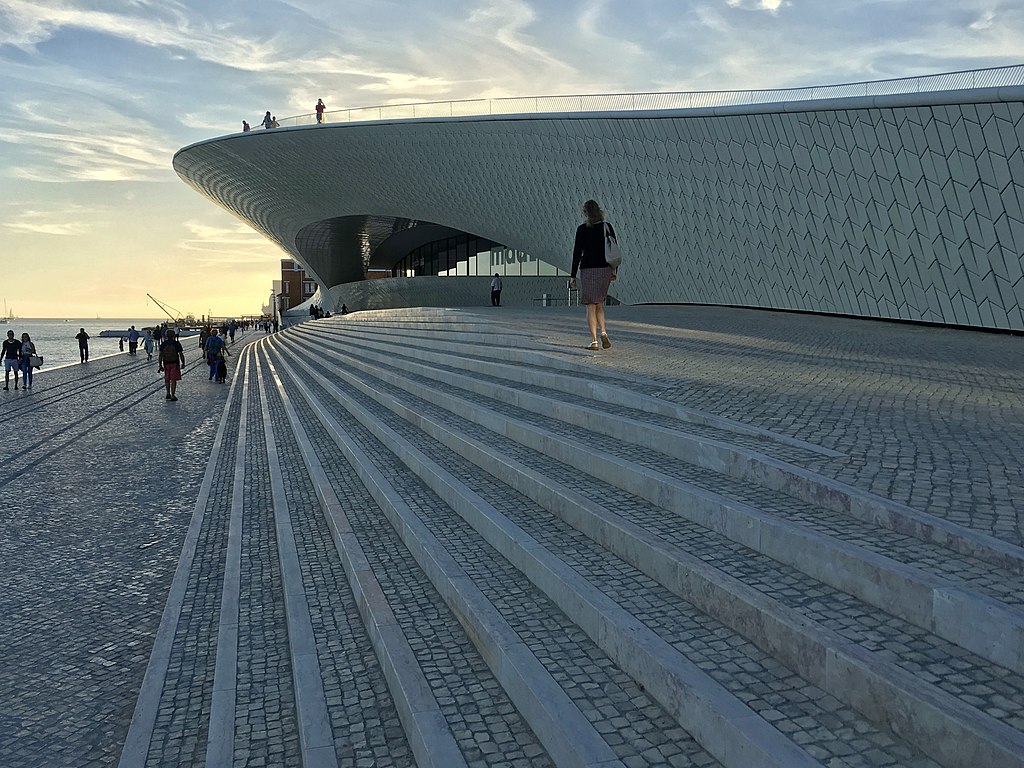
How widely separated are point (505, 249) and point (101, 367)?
1963cm

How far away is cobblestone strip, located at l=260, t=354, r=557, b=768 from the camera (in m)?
2.36

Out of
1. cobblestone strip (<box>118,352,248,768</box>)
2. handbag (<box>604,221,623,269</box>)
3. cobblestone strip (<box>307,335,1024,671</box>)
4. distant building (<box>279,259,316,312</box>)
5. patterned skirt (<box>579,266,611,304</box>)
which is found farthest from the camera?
distant building (<box>279,259,316,312</box>)

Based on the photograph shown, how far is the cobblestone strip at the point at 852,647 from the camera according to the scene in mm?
1786

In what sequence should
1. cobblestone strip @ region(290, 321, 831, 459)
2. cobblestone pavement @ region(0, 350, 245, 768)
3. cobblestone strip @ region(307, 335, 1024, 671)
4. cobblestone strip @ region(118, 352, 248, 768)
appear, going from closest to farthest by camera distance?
1. cobblestone strip @ region(307, 335, 1024, 671)
2. cobblestone strip @ region(118, 352, 248, 768)
3. cobblestone pavement @ region(0, 350, 245, 768)
4. cobblestone strip @ region(290, 321, 831, 459)

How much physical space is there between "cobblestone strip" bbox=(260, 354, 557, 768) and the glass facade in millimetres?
28811

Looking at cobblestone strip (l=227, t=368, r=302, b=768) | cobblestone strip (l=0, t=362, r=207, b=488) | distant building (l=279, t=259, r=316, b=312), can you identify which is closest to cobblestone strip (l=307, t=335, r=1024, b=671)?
cobblestone strip (l=227, t=368, r=302, b=768)

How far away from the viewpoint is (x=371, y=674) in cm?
302

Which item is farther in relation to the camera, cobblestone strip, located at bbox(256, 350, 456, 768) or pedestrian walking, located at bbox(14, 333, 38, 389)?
pedestrian walking, located at bbox(14, 333, 38, 389)

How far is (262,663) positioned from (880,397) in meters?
4.56

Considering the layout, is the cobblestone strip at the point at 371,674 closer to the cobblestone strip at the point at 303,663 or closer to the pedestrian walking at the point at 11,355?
the cobblestone strip at the point at 303,663

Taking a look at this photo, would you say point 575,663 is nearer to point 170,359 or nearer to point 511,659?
point 511,659

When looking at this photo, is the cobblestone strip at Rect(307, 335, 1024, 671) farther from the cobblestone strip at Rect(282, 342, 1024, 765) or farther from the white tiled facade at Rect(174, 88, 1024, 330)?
the white tiled facade at Rect(174, 88, 1024, 330)

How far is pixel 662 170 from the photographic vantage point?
2233 centimetres

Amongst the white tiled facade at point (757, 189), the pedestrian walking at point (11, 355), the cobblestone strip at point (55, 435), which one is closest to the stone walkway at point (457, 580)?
the cobblestone strip at point (55, 435)
